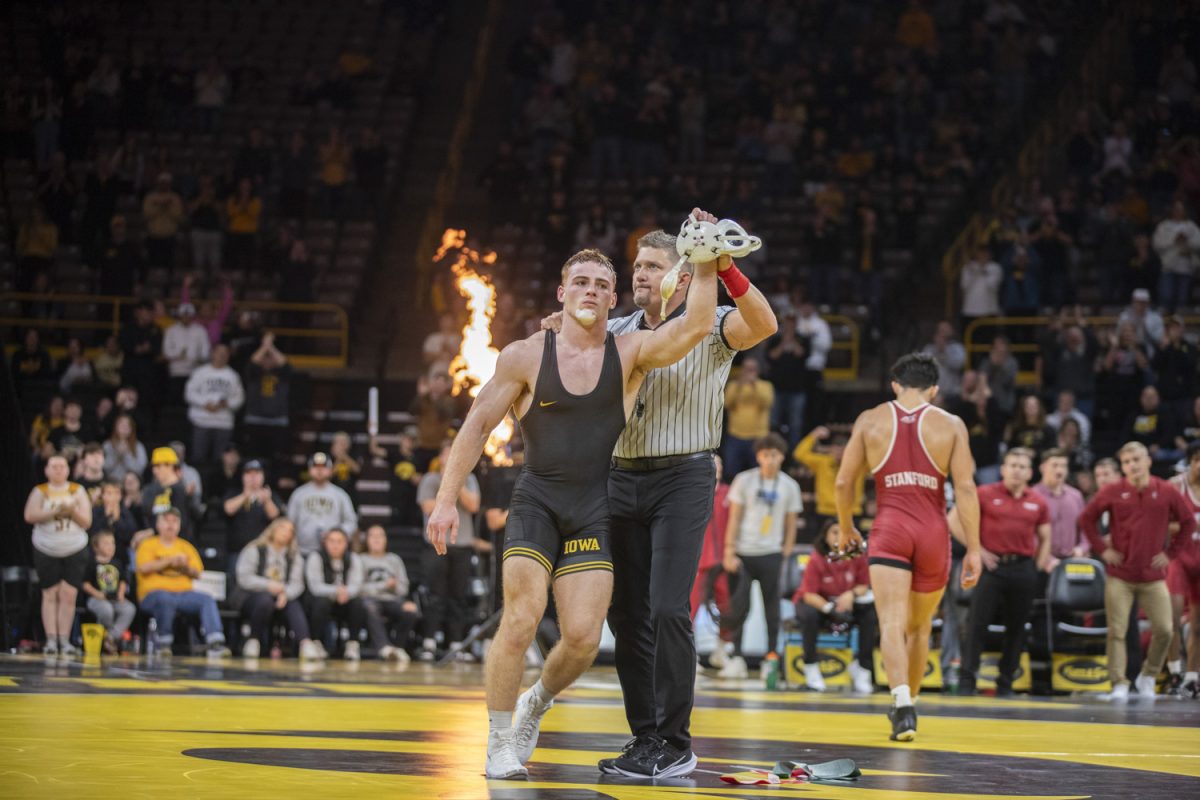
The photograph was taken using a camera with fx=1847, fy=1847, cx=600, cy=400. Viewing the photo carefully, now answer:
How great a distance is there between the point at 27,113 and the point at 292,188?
386 cm

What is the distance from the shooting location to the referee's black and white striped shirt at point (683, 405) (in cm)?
715

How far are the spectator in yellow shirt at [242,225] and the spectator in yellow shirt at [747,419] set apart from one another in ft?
25.8

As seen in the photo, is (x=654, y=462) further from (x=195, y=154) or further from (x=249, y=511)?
(x=195, y=154)

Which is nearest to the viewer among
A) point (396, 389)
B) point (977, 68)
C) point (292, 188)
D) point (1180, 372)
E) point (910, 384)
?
point (910, 384)

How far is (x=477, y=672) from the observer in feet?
50.2

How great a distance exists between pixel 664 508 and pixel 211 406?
13.0 metres

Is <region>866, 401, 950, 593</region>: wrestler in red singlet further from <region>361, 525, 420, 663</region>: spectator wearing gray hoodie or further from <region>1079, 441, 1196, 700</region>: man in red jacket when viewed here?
<region>361, 525, 420, 663</region>: spectator wearing gray hoodie

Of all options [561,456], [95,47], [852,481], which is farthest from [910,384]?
[95,47]

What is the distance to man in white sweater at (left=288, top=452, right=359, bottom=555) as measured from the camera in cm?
1739

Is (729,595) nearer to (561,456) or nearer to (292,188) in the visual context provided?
(561,456)

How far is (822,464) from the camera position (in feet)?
60.5

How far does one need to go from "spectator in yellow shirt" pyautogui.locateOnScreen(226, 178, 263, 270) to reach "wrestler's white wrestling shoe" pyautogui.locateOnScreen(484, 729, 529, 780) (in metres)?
18.2

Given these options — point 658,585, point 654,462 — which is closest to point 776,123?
point 654,462

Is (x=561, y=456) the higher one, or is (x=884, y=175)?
(x=884, y=175)
